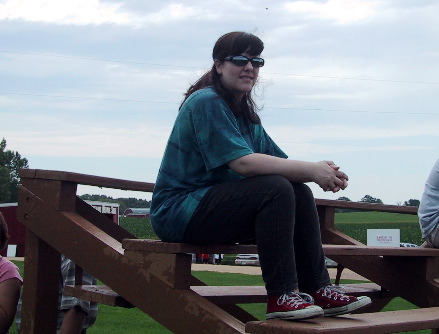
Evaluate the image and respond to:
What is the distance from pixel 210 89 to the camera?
137 inches

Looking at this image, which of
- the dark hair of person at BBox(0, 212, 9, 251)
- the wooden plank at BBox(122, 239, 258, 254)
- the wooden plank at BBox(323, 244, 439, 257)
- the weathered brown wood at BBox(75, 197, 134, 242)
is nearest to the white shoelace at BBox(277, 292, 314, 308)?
the wooden plank at BBox(122, 239, 258, 254)

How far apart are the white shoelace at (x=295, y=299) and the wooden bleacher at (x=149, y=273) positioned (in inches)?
3.2

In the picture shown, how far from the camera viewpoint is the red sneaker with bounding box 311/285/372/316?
3168 millimetres

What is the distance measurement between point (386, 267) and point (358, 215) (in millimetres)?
65114

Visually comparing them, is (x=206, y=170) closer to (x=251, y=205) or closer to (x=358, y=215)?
(x=251, y=205)

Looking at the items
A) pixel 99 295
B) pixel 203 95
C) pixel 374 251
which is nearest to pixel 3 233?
pixel 99 295

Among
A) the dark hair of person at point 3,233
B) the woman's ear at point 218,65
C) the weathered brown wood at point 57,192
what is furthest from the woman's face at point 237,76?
the dark hair of person at point 3,233

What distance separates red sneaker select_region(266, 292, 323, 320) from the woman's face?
0.93 m

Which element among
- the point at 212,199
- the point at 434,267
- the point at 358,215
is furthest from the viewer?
the point at 358,215

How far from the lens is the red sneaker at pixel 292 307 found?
2.96 m

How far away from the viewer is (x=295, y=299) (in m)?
3.03

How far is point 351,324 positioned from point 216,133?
920 millimetres

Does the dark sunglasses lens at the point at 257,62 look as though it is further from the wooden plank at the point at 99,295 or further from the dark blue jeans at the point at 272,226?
the wooden plank at the point at 99,295

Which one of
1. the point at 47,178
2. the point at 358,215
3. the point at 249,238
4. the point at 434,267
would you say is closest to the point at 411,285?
the point at 434,267
